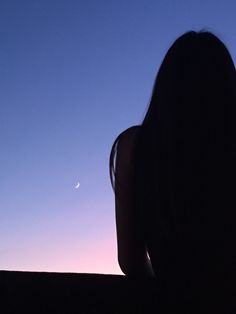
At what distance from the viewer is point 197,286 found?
54.7 inches

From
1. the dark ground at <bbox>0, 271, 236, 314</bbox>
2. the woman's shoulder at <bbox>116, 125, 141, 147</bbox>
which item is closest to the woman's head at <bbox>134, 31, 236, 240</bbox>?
the woman's shoulder at <bbox>116, 125, 141, 147</bbox>

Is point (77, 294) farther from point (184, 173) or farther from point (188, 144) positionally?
point (188, 144)

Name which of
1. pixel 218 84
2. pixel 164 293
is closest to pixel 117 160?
pixel 218 84

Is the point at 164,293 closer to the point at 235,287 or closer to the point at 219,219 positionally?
the point at 235,287

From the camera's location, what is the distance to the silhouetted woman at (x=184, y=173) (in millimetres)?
1657

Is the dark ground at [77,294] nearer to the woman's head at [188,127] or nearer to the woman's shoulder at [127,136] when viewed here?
the woman's head at [188,127]

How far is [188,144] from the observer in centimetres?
192

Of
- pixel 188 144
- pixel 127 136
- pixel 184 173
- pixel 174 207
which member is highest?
pixel 127 136

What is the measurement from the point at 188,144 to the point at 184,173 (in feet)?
0.47

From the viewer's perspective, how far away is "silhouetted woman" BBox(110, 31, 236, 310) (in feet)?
5.44

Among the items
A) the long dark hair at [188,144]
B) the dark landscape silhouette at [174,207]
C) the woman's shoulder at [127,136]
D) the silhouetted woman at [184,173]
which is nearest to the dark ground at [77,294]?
the dark landscape silhouette at [174,207]

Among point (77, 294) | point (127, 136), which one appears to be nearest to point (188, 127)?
point (127, 136)

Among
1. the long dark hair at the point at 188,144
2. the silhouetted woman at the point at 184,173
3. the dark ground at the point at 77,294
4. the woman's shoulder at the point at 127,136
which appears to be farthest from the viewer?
the woman's shoulder at the point at 127,136

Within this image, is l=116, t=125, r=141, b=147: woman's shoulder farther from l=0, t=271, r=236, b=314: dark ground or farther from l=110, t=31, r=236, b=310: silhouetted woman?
l=0, t=271, r=236, b=314: dark ground
